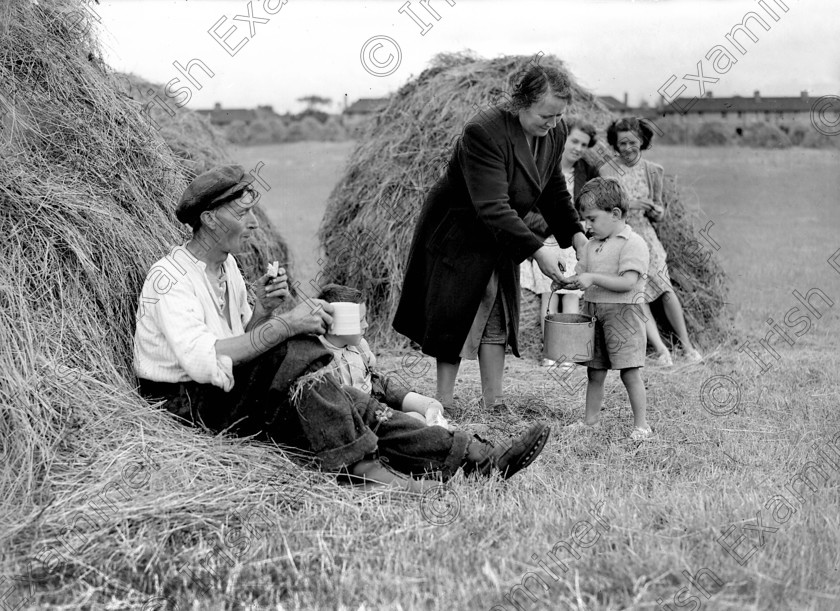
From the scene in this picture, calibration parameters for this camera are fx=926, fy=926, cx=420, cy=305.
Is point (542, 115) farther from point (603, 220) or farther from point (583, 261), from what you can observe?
point (583, 261)

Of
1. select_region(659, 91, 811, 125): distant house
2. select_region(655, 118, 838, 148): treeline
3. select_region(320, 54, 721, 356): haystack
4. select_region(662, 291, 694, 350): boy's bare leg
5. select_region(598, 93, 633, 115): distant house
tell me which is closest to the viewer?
select_region(662, 291, 694, 350): boy's bare leg

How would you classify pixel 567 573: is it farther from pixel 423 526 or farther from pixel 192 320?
pixel 192 320

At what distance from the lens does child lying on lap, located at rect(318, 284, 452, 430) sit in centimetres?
396

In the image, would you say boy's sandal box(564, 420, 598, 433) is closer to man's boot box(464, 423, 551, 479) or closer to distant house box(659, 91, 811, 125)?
man's boot box(464, 423, 551, 479)

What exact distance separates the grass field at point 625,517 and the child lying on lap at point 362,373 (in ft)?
1.44

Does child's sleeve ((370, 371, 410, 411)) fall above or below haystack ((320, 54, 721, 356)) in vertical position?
below

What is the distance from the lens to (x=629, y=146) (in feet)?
23.1

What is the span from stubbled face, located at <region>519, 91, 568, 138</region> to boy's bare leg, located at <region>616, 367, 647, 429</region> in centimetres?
133

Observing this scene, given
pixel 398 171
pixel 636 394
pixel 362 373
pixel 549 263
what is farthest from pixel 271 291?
pixel 398 171

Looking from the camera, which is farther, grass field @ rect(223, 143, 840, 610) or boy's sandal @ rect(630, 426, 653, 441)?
boy's sandal @ rect(630, 426, 653, 441)

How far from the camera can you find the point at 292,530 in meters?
3.20

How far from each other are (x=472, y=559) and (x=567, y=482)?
937mm

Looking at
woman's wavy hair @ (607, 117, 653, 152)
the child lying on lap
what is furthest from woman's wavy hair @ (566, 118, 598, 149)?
the child lying on lap

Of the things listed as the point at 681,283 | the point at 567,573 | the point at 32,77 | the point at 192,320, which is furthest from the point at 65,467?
the point at 681,283
